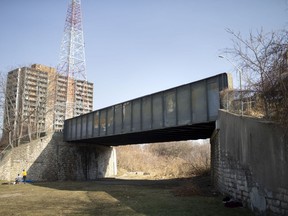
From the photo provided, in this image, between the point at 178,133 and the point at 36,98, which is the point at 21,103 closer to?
the point at 36,98

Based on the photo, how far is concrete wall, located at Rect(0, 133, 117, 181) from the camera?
30.0m

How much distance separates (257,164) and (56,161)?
27.6 m

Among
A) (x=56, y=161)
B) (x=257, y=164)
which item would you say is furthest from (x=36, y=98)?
(x=257, y=164)

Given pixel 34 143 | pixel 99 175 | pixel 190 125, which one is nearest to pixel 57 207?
pixel 190 125

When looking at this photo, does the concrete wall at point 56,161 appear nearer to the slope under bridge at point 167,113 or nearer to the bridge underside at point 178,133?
the slope under bridge at point 167,113

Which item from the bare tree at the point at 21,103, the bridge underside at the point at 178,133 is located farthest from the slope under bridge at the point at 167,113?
the bare tree at the point at 21,103

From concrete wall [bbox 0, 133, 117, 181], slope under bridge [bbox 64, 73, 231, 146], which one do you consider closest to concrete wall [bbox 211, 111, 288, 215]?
slope under bridge [bbox 64, 73, 231, 146]

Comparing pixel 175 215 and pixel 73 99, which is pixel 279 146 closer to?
pixel 175 215

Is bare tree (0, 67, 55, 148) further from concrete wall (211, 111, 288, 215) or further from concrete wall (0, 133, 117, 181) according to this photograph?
concrete wall (211, 111, 288, 215)

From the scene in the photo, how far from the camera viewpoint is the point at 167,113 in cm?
2095

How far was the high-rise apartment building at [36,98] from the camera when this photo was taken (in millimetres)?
39281

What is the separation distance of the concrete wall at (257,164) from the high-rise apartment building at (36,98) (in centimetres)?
3008

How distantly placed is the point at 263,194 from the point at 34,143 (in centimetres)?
2760

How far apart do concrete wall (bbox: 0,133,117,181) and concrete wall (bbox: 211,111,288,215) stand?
23589mm
